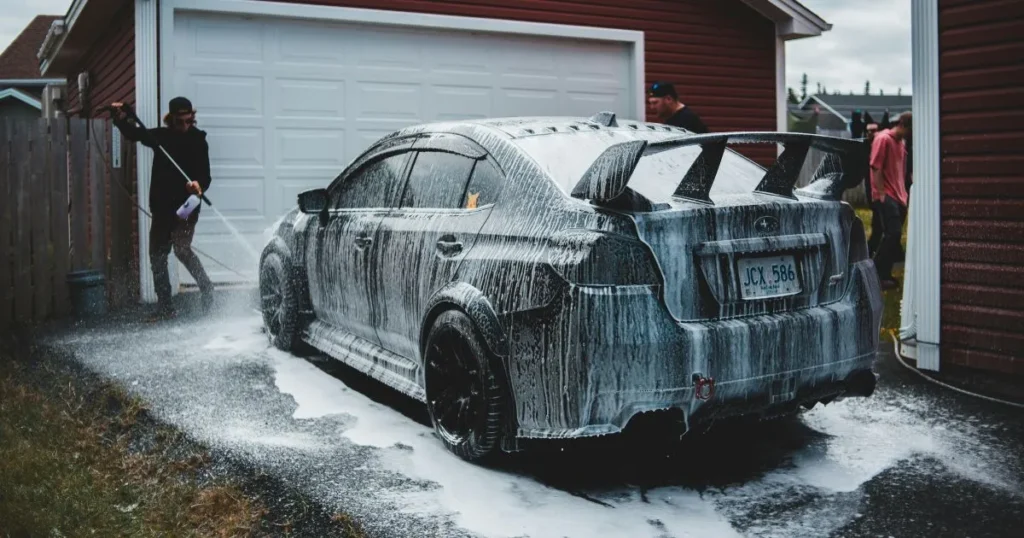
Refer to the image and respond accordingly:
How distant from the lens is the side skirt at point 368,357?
5297mm

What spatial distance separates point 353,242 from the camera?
19.6 feet

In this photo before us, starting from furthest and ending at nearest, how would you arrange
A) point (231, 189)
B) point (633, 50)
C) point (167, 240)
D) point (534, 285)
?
point (633, 50) → point (231, 189) → point (167, 240) → point (534, 285)

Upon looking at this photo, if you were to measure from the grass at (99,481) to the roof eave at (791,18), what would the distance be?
10.9 metres

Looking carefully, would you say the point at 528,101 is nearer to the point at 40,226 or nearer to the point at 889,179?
the point at 889,179

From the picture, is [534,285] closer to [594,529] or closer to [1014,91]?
[594,529]

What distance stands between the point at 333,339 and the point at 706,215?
9.61ft

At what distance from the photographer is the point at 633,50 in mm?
13375

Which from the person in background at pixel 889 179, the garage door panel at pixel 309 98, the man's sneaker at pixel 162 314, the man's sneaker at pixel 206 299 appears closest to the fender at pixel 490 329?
the man's sneaker at pixel 162 314

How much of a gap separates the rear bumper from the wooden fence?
6617 mm

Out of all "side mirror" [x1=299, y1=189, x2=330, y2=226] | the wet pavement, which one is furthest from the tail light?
"side mirror" [x1=299, y1=189, x2=330, y2=226]

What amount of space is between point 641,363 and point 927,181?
11.9 feet

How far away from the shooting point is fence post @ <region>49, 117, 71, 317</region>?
375 inches

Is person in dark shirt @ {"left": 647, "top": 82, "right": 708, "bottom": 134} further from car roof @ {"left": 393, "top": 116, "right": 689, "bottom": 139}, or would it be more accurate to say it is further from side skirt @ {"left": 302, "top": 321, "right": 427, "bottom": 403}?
side skirt @ {"left": 302, "top": 321, "right": 427, "bottom": 403}

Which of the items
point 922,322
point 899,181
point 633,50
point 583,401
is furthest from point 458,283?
point 633,50
